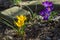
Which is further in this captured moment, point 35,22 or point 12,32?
point 35,22

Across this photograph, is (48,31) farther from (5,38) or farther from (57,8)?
(57,8)

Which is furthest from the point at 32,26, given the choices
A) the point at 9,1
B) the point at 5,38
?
the point at 9,1

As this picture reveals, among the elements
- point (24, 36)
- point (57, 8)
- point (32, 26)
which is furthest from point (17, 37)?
point (57, 8)

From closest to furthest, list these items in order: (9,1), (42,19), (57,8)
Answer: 1. (42,19)
2. (57,8)
3. (9,1)

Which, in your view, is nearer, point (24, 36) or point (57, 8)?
point (24, 36)

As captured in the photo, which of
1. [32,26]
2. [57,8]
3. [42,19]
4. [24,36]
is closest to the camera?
[24,36]

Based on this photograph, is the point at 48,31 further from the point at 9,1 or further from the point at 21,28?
the point at 9,1

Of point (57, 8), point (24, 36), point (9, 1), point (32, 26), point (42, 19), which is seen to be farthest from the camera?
point (9, 1)

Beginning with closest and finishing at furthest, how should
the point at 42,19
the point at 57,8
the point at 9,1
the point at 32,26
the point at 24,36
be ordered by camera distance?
the point at 24,36 < the point at 32,26 < the point at 42,19 < the point at 57,8 < the point at 9,1
